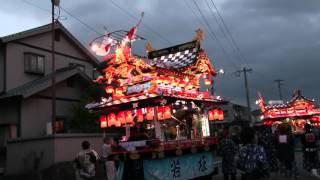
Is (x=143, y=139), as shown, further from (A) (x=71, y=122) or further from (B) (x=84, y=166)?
(A) (x=71, y=122)

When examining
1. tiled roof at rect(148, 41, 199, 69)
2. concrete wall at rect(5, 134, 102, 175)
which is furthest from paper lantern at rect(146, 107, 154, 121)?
concrete wall at rect(5, 134, 102, 175)

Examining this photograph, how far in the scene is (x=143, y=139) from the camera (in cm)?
1241

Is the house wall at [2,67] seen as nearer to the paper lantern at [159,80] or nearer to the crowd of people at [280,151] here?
the paper lantern at [159,80]

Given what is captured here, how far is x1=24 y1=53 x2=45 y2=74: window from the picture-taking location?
77.7 feet

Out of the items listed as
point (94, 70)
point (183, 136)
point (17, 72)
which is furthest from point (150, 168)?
point (94, 70)

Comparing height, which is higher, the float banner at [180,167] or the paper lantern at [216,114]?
the paper lantern at [216,114]

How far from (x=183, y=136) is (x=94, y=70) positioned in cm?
1619

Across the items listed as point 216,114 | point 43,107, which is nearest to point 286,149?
point 216,114

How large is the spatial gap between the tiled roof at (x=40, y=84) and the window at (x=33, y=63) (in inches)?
22.9

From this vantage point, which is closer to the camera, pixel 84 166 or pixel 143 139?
pixel 84 166

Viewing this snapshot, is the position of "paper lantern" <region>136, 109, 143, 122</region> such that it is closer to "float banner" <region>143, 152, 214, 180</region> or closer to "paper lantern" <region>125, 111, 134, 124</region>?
"paper lantern" <region>125, 111, 134, 124</region>

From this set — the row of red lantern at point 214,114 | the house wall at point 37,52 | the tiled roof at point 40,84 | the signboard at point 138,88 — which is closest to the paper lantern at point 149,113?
the signboard at point 138,88

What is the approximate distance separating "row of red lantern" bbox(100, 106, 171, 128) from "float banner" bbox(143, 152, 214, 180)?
5.07ft

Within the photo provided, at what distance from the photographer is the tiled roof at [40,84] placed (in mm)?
20906
